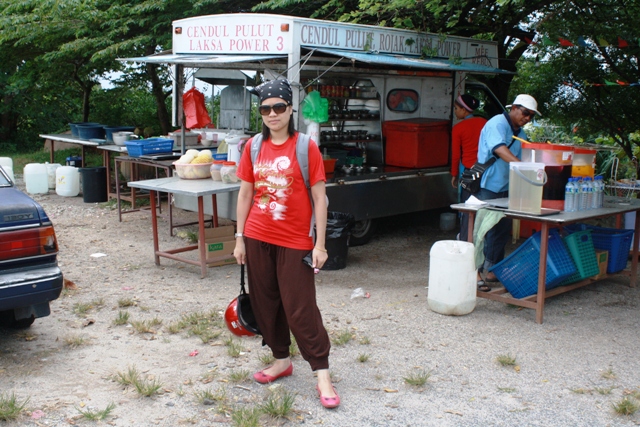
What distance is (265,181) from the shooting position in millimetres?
4125

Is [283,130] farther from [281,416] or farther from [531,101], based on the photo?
[531,101]

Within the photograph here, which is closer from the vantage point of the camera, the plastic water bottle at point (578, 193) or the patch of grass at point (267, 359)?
the patch of grass at point (267, 359)

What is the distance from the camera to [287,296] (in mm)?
4105

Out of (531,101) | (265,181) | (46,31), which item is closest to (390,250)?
(531,101)

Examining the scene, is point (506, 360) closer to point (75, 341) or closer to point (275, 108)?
point (275, 108)

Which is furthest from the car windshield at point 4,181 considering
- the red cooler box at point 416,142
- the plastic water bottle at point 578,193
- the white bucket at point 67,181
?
the white bucket at point 67,181

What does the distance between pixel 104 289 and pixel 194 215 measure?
4.42 m

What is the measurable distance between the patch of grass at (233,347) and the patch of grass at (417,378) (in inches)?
49.6

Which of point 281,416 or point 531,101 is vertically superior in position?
point 531,101

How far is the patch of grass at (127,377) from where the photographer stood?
14.8ft

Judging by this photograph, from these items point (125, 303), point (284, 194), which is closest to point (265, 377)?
point (284, 194)

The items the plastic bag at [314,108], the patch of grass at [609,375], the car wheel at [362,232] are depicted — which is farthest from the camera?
the car wheel at [362,232]

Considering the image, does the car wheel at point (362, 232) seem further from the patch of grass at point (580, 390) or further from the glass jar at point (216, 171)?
the patch of grass at point (580, 390)

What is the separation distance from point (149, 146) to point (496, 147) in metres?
5.53
